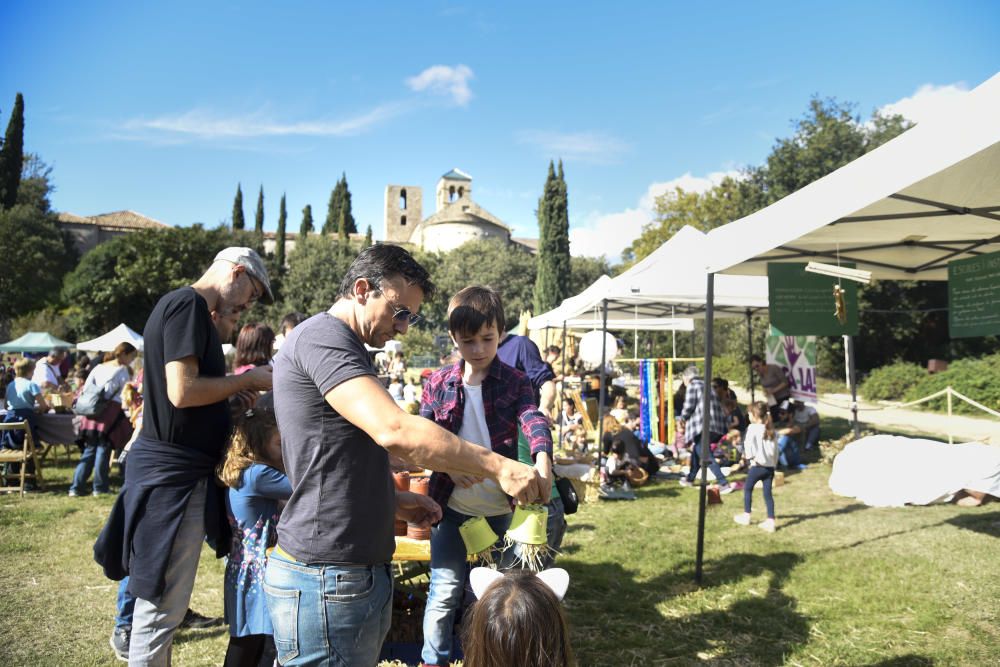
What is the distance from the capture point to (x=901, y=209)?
14.0ft

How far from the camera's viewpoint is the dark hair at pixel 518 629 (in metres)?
1.52

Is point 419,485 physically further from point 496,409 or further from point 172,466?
point 172,466

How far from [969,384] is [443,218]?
2301 inches

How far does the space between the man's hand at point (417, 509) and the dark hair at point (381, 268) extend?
2.99 feet

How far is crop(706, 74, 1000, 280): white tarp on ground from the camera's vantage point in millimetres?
3139

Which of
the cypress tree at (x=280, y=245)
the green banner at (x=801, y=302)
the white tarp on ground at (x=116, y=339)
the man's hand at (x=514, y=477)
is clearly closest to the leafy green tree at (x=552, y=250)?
the cypress tree at (x=280, y=245)

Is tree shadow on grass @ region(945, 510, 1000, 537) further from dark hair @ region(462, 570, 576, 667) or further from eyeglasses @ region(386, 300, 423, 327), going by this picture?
eyeglasses @ region(386, 300, 423, 327)

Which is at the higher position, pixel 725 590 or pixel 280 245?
pixel 280 245

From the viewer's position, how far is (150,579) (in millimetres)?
2244

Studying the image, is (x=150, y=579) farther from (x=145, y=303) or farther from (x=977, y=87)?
(x=145, y=303)

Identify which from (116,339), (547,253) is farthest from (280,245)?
(116,339)

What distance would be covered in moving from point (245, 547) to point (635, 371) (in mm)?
23556

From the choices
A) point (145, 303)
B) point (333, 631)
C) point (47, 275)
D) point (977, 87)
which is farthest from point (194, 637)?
point (47, 275)

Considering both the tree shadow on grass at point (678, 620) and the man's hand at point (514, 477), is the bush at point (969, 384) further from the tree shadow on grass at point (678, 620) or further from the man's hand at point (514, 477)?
the man's hand at point (514, 477)
